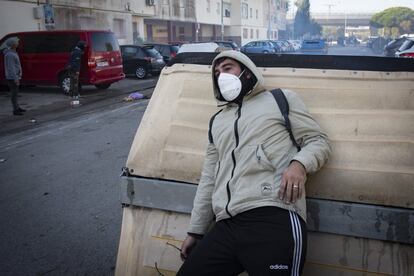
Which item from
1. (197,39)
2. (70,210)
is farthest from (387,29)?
(70,210)

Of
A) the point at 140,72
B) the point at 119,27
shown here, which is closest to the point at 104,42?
the point at 140,72

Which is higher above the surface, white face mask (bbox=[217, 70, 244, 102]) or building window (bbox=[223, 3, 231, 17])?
building window (bbox=[223, 3, 231, 17])

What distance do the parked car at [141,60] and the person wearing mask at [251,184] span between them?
1779cm

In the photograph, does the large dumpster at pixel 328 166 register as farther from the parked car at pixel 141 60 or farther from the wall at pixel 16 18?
the wall at pixel 16 18

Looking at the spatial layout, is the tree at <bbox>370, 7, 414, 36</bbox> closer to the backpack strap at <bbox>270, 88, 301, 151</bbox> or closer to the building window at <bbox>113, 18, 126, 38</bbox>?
the building window at <bbox>113, 18, 126, 38</bbox>

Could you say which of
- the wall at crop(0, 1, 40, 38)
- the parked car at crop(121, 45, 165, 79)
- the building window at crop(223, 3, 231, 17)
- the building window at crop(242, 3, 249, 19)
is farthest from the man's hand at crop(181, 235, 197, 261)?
the building window at crop(242, 3, 249, 19)

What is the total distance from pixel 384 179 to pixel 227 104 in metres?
0.86

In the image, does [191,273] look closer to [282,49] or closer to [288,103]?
[288,103]

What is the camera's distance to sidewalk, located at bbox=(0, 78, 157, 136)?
34.6ft

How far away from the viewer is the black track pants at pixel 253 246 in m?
1.87

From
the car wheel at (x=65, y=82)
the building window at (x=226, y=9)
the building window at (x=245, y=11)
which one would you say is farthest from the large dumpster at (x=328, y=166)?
the building window at (x=245, y=11)

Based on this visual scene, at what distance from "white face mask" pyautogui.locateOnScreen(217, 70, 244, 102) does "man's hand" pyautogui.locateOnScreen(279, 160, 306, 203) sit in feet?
1.66

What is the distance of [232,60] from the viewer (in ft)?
7.56

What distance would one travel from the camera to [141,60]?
64.6 ft
